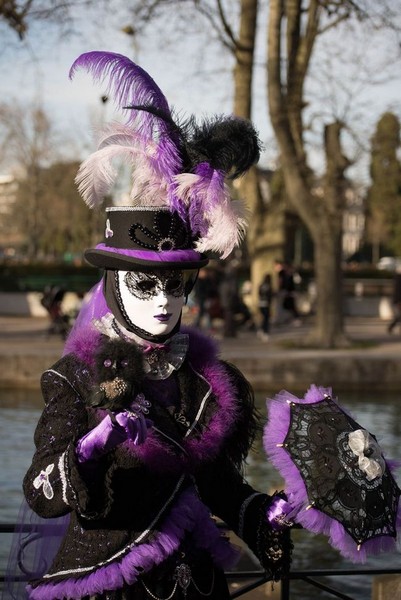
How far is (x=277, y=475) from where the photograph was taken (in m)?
10.5

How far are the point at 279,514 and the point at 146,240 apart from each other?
88cm

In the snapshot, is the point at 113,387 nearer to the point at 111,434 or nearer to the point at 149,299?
the point at 111,434

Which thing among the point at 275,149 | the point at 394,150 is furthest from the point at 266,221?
the point at 394,150

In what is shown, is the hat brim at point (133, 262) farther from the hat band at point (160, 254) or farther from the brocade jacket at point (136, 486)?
the brocade jacket at point (136, 486)

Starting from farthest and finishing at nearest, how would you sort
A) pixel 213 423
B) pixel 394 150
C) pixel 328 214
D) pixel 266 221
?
pixel 266 221, pixel 394 150, pixel 328 214, pixel 213 423

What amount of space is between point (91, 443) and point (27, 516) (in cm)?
57

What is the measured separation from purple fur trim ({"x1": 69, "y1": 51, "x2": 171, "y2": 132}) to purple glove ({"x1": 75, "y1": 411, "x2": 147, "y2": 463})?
98 centimetres

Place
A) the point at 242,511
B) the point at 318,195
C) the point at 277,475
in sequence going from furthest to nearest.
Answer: the point at 318,195 → the point at 277,475 → the point at 242,511

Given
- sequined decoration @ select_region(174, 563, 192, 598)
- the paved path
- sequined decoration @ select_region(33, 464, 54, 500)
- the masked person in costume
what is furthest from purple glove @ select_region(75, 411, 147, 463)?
the paved path

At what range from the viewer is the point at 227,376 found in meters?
3.59

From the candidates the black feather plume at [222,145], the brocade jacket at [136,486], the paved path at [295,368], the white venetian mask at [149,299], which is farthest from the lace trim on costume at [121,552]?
the paved path at [295,368]

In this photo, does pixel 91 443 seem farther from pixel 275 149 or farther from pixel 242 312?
pixel 242 312

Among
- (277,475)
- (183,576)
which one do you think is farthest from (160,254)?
(277,475)

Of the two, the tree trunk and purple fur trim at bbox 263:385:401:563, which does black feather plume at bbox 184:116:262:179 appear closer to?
purple fur trim at bbox 263:385:401:563
